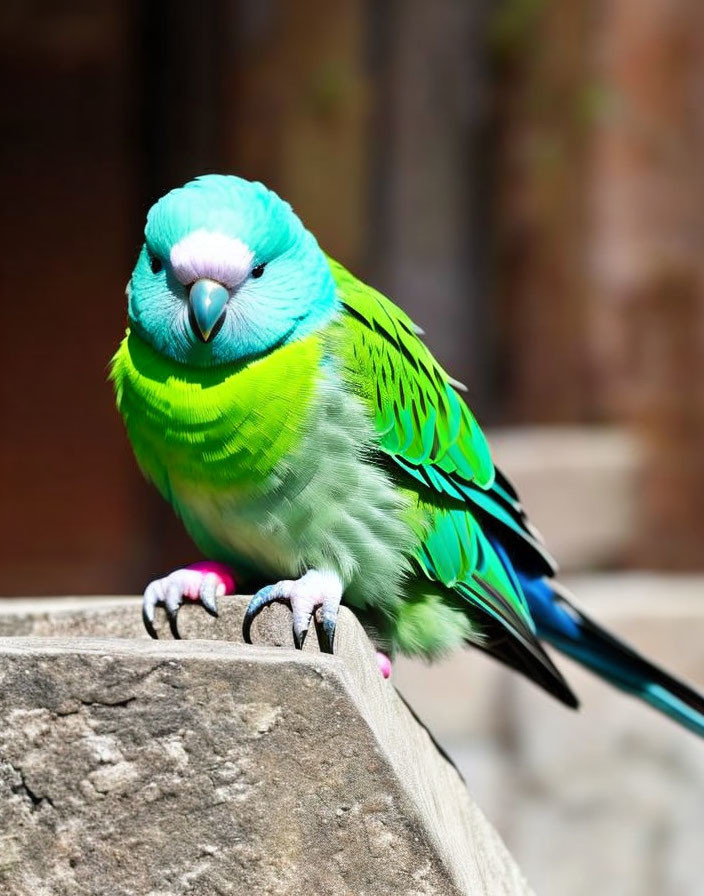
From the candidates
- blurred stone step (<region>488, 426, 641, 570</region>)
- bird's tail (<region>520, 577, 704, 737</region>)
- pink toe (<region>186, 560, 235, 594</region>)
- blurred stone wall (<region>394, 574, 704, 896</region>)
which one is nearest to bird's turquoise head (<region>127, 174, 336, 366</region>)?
pink toe (<region>186, 560, 235, 594</region>)

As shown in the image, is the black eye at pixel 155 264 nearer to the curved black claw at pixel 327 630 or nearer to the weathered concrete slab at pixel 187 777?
the curved black claw at pixel 327 630

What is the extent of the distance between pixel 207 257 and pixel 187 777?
2.64 feet

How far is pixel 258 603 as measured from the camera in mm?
1952

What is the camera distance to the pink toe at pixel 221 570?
220cm

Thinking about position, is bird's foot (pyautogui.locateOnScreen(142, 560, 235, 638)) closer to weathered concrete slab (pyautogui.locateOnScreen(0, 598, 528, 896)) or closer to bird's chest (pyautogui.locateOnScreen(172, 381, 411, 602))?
bird's chest (pyautogui.locateOnScreen(172, 381, 411, 602))

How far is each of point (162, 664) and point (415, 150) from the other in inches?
181

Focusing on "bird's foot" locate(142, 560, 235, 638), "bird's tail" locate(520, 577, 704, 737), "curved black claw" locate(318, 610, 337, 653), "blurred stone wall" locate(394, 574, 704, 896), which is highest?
"curved black claw" locate(318, 610, 337, 653)

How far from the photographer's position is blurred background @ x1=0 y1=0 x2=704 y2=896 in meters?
5.16

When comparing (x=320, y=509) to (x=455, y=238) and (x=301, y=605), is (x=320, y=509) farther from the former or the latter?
(x=455, y=238)

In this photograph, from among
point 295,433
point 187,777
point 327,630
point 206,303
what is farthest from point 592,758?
point 187,777

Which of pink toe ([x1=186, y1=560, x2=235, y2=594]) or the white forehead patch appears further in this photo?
pink toe ([x1=186, y1=560, x2=235, y2=594])

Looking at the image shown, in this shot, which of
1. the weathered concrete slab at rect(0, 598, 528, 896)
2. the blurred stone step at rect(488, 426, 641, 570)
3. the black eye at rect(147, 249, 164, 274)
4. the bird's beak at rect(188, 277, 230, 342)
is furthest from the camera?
the blurred stone step at rect(488, 426, 641, 570)

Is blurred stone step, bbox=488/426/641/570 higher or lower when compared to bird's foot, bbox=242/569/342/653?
lower

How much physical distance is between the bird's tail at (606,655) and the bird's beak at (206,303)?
2.91 ft
